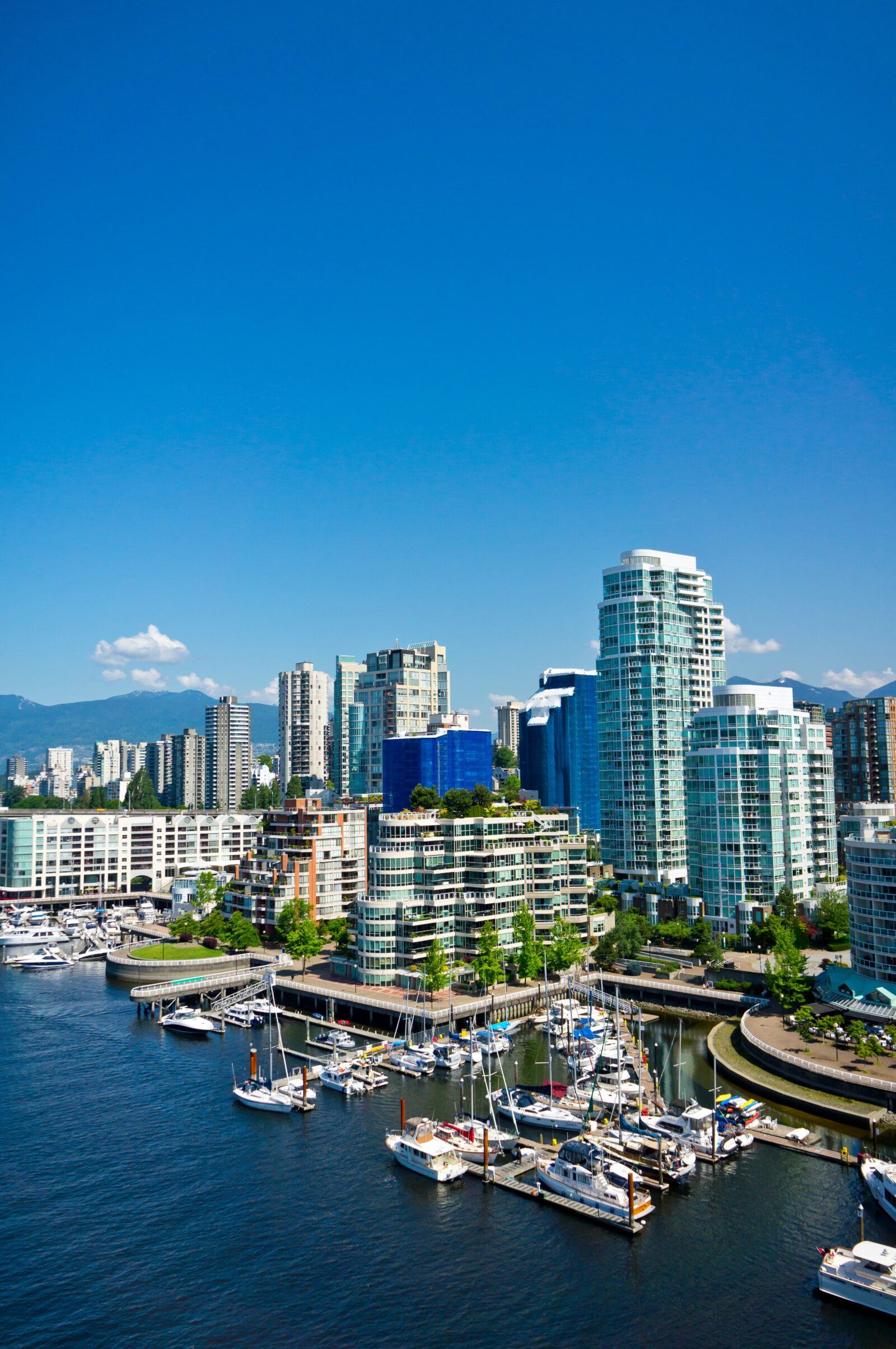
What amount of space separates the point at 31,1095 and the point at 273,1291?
3603 centimetres

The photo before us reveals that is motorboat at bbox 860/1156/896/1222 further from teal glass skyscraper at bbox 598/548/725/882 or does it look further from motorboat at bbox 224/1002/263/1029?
teal glass skyscraper at bbox 598/548/725/882

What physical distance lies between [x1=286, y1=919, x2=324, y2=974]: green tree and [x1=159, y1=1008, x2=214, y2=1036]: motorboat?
14.4 meters

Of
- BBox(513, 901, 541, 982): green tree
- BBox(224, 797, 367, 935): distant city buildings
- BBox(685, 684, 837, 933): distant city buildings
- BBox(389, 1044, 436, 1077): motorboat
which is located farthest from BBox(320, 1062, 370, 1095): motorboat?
BBox(685, 684, 837, 933): distant city buildings

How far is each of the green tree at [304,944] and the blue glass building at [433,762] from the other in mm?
74670

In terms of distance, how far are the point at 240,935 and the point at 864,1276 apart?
284 feet

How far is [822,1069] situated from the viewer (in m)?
71.4

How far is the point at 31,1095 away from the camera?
245 ft

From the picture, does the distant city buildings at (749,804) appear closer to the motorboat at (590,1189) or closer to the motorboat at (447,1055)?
the motorboat at (447,1055)

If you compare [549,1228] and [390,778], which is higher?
[390,778]

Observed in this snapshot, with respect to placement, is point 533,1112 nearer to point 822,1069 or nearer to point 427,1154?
point 427,1154

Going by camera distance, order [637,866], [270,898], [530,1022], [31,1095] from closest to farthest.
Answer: [31,1095] → [530,1022] → [270,898] → [637,866]

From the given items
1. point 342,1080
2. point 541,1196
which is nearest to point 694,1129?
point 541,1196

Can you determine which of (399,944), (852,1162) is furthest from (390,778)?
(852,1162)

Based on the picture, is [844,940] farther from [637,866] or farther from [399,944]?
[399,944]
